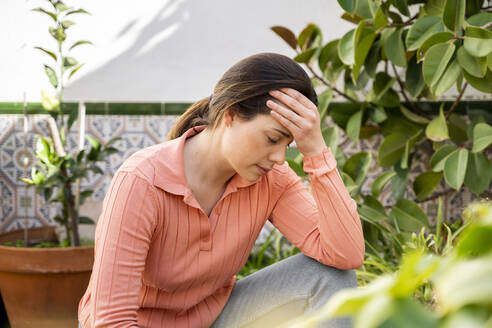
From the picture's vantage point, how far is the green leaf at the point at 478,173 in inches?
74.8

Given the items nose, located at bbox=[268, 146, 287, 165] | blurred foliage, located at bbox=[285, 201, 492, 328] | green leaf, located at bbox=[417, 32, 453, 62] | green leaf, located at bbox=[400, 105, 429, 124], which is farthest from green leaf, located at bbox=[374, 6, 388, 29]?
blurred foliage, located at bbox=[285, 201, 492, 328]

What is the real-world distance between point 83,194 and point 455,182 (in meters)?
1.49

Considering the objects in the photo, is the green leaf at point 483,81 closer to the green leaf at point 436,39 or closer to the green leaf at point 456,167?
the green leaf at point 436,39

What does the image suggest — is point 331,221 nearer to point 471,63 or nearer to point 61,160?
point 471,63

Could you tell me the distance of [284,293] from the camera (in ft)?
4.48

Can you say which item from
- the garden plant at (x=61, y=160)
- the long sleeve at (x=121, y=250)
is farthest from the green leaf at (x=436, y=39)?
the garden plant at (x=61, y=160)

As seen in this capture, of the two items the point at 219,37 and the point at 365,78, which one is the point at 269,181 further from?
the point at 219,37

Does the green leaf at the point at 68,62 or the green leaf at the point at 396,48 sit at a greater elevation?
the green leaf at the point at 396,48

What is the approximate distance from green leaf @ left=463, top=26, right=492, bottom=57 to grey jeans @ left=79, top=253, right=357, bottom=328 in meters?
0.81

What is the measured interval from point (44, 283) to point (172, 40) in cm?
132

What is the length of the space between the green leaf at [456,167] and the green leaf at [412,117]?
1.25 feet

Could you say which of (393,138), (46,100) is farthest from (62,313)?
(393,138)

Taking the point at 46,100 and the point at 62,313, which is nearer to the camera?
the point at 62,313

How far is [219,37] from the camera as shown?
253cm
